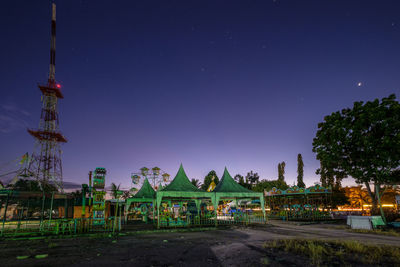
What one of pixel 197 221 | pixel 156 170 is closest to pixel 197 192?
pixel 197 221

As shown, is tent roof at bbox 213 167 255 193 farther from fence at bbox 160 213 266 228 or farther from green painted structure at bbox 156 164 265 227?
fence at bbox 160 213 266 228

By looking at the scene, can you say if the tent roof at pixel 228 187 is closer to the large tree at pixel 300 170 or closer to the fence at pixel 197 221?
the fence at pixel 197 221

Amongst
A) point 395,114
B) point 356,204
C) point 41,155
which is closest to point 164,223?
point 395,114

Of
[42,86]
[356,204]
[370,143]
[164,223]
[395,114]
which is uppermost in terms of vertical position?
[42,86]

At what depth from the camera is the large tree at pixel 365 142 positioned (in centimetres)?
1683

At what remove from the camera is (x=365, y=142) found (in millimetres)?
17328

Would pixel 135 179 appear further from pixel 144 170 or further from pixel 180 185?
pixel 180 185

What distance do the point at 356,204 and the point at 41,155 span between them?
233 ft

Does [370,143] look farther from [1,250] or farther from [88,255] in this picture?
[1,250]

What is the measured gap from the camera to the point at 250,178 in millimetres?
80125

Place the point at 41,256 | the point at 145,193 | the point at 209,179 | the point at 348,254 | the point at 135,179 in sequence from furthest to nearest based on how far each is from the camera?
the point at 209,179, the point at 135,179, the point at 145,193, the point at 41,256, the point at 348,254

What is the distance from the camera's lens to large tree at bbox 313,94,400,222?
663 inches

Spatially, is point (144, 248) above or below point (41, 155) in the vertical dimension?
below

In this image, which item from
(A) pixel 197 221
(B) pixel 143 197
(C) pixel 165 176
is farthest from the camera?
(C) pixel 165 176
